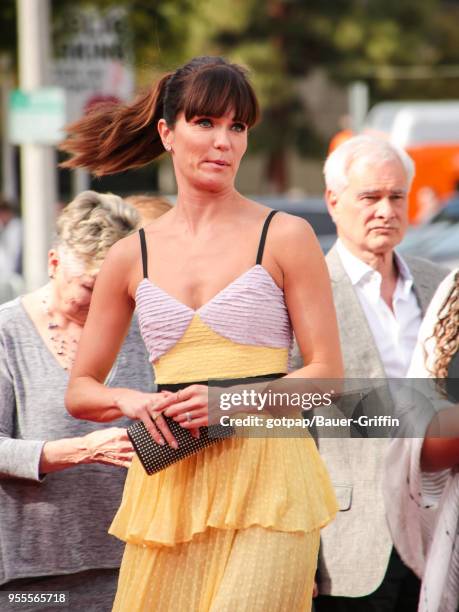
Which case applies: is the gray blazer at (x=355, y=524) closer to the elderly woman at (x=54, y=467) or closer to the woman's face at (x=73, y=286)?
the elderly woman at (x=54, y=467)

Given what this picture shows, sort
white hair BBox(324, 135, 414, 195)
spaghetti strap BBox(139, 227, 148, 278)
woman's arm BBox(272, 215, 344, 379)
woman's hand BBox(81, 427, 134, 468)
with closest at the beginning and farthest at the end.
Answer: woman's arm BBox(272, 215, 344, 379)
spaghetti strap BBox(139, 227, 148, 278)
woman's hand BBox(81, 427, 134, 468)
white hair BBox(324, 135, 414, 195)

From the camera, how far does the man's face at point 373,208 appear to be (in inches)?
204

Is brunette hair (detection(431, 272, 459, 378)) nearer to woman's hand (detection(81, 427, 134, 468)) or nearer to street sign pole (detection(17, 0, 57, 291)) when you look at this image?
woman's hand (detection(81, 427, 134, 468))

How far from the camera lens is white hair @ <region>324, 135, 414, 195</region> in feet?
17.2

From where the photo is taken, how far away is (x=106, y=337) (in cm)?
372

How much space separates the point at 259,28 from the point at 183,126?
43492mm

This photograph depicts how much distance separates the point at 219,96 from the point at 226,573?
1.15 m

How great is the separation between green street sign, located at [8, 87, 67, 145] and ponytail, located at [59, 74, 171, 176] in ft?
24.2

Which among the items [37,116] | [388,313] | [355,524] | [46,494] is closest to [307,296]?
[46,494]

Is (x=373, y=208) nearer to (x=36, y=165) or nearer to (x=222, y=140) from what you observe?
(x=222, y=140)


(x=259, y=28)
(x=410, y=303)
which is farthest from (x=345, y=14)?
(x=410, y=303)

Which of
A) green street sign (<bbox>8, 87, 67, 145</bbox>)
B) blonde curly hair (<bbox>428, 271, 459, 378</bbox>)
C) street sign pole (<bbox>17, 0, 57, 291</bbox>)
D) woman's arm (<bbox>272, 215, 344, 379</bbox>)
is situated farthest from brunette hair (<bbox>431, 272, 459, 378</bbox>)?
street sign pole (<bbox>17, 0, 57, 291</bbox>)

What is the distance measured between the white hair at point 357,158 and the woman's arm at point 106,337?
1770 mm

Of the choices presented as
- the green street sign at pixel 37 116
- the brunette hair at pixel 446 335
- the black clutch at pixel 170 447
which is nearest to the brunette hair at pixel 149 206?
the brunette hair at pixel 446 335
